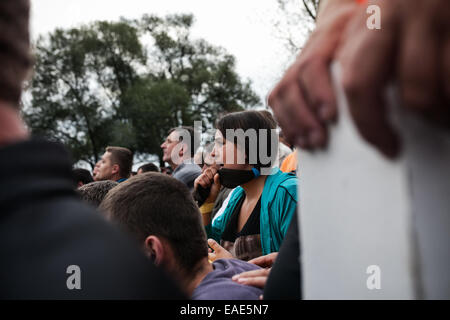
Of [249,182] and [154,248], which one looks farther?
[249,182]

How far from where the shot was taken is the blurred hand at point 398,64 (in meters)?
0.48

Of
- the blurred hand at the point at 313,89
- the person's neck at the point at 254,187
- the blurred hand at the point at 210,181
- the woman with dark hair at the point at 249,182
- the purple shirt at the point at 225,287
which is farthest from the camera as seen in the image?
the blurred hand at the point at 210,181

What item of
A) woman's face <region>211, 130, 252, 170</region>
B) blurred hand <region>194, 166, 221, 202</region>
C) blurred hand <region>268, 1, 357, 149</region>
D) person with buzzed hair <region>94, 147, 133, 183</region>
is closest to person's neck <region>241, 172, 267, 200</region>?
woman's face <region>211, 130, 252, 170</region>

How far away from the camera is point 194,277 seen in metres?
1.70

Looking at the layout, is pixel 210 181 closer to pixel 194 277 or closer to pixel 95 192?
pixel 95 192

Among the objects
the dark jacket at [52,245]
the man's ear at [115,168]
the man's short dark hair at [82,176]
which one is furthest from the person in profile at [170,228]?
the man's short dark hair at [82,176]

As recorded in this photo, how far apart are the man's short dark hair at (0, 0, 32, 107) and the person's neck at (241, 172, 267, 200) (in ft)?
8.25

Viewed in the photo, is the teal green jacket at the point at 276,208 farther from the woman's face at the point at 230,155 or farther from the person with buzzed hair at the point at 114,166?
the person with buzzed hair at the point at 114,166

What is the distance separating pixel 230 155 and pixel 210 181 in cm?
66

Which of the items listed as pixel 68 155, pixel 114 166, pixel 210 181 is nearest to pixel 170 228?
pixel 68 155

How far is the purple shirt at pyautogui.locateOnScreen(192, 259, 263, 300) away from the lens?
1.43 metres

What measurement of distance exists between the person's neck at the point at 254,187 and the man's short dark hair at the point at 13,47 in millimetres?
2514
